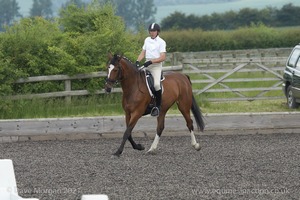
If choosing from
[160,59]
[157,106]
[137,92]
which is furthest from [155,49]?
[157,106]

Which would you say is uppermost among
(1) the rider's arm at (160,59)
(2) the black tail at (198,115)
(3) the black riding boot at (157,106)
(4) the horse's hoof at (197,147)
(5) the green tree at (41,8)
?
(1) the rider's arm at (160,59)

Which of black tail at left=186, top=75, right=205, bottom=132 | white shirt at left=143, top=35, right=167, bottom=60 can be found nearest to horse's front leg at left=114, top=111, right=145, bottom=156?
white shirt at left=143, top=35, right=167, bottom=60

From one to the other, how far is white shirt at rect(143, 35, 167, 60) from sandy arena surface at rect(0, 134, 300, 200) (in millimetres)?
1639

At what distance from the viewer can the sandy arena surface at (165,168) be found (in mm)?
10047

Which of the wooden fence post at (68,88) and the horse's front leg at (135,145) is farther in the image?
the wooden fence post at (68,88)

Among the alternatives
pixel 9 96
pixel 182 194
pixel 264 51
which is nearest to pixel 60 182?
pixel 182 194

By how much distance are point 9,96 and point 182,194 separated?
907cm

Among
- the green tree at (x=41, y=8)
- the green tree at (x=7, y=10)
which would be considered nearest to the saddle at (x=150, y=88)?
the green tree at (x=7, y=10)

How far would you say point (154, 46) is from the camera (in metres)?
14.0

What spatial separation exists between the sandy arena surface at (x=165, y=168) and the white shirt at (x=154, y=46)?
164cm

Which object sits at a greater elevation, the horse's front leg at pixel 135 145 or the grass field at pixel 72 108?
the horse's front leg at pixel 135 145

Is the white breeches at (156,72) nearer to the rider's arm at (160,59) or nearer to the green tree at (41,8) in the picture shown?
the rider's arm at (160,59)

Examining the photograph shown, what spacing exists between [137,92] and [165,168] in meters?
2.23

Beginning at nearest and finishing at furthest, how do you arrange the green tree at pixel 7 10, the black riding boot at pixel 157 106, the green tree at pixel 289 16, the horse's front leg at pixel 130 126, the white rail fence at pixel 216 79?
the horse's front leg at pixel 130 126
the black riding boot at pixel 157 106
the white rail fence at pixel 216 79
the green tree at pixel 289 16
the green tree at pixel 7 10
